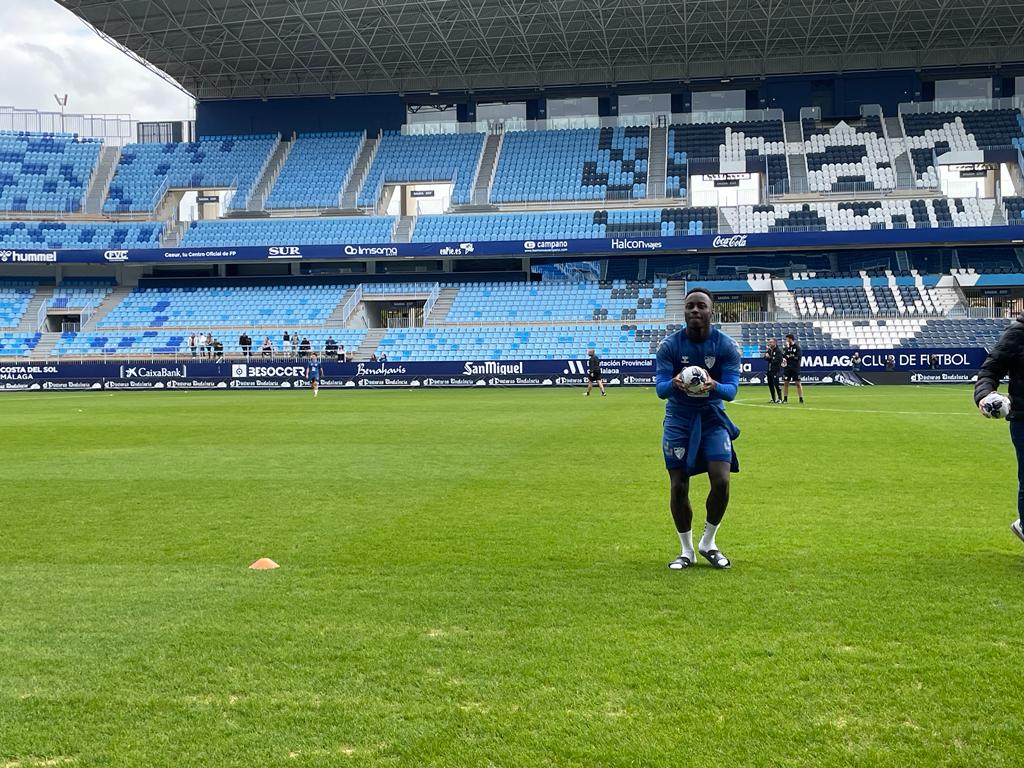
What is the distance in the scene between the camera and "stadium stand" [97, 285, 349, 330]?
173 feet

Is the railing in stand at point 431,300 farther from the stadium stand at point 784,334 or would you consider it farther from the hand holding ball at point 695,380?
the hand holding ball at point 695,380

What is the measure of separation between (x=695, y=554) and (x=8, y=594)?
5041 mm

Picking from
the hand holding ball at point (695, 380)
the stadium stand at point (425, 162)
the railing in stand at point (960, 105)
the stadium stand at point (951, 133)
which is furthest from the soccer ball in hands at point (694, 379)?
the railing in stand at point (960, 105)

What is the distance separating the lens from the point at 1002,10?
4981cm

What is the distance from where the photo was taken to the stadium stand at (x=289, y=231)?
54688 mm

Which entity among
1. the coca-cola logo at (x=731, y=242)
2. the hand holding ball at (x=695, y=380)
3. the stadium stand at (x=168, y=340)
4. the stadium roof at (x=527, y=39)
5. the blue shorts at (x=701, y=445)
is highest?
the stadium roof at (x=527, y=39)

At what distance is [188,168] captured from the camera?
60.8m

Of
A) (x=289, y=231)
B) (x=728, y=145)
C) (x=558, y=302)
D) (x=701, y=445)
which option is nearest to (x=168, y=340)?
(x=289, y=231)

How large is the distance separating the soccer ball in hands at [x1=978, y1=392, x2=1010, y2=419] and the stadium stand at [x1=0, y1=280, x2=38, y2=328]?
183 feet

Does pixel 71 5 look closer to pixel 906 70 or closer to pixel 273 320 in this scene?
pixel 273 320

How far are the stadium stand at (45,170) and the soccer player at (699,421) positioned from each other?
58.9m

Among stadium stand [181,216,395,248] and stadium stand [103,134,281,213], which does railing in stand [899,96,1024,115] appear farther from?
stadium stand [103,134,281,213]

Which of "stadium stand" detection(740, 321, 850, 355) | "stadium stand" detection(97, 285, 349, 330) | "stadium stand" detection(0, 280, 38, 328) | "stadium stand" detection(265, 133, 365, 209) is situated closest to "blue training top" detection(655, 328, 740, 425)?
"stadium stand" detection(740, 321, 850, 355)

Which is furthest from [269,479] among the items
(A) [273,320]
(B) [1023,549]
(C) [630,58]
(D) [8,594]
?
(C) [630,58]
